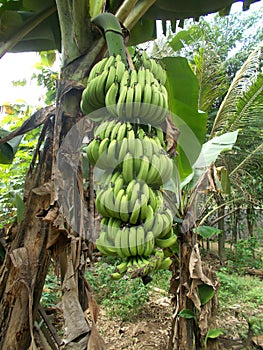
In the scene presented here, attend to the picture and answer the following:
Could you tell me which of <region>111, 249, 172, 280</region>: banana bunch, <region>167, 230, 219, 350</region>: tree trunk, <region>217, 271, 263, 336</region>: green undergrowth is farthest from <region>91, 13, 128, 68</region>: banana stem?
<region>217, 271, 263, 336</region>: green undergrowth

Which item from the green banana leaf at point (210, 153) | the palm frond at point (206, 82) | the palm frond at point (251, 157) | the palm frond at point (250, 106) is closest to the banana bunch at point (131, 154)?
the green banana leaf at point (210, 153)

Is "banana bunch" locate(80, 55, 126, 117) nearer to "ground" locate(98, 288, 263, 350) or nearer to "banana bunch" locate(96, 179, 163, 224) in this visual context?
"banana bunch" locate(96, 179, 163, 224)

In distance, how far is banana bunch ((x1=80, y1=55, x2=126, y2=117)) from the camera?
2.05 feet

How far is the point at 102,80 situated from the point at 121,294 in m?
2.98

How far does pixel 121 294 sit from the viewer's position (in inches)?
128

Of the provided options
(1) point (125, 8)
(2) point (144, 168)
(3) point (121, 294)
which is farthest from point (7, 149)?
(3) point (121, 294)

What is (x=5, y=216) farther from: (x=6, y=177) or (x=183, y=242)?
(x=183, y=242)

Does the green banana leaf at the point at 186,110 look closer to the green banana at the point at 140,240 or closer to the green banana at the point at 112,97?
the green banana at the point at 112,97

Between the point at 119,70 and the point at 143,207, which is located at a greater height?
the point at 119,70

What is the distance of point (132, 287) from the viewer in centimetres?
332

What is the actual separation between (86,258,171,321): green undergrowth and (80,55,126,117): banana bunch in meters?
2.26

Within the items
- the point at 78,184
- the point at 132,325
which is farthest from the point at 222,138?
the point at 132,325

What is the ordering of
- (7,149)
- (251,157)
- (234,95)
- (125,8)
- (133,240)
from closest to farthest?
(133,240) → (125,8) → (7,149) → (234,95) → (251,157)

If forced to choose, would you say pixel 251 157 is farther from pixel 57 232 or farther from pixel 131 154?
pixel 131 154
